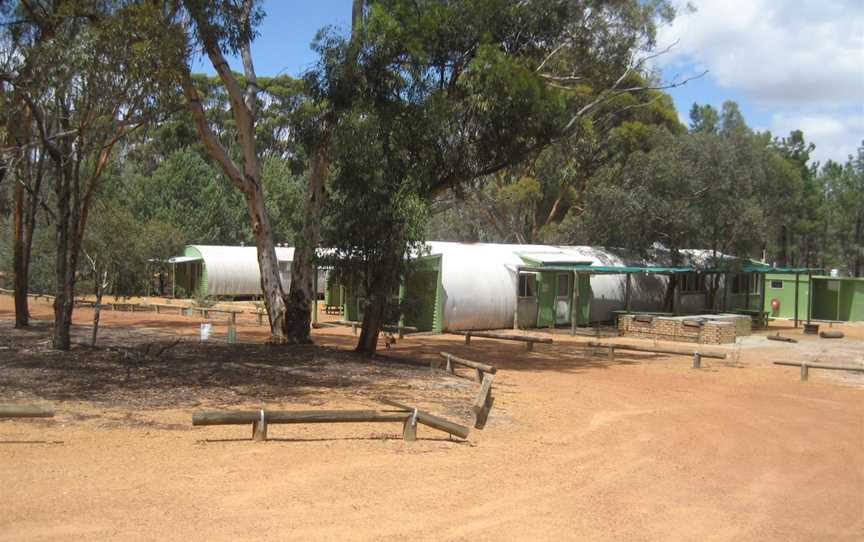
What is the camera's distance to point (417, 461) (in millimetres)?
8891

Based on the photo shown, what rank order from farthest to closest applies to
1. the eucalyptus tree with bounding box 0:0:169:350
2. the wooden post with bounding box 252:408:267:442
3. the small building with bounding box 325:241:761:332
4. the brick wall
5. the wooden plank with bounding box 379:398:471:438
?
1. the small building with bounding box 325:241:761:332
2. the brick wall
3. the eucalyptus tree with bounding box 0:0:169:350
4. the wooden plank with bounding box 379:398:471:438
5. the wooden post with bounding box 252:408:267:442

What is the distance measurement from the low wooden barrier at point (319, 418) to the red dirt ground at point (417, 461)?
224mm

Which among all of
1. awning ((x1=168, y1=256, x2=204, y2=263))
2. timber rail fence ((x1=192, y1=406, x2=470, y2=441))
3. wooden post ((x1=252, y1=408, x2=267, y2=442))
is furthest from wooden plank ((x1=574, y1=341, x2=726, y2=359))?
awning ((x1=168, y1=256, x2=204, y2=263))

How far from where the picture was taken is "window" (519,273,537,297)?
28.6m

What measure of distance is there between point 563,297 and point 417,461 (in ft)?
71.9

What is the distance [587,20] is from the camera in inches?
794

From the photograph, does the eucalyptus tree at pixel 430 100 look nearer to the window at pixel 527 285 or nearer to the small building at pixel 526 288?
the small building at pixel 526 288

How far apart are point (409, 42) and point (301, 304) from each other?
6.46m

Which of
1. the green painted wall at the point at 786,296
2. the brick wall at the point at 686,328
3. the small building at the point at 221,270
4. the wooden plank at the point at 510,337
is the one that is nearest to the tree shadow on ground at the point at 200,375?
the wooden plank at the point at 510,337

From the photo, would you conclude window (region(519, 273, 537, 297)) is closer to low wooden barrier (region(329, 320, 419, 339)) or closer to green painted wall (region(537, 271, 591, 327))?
green painted wall (region(537, 271, 591, 327))

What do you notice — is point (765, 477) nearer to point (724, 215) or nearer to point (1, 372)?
point (1, 372)

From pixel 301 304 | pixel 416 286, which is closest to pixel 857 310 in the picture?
pixel 416 286

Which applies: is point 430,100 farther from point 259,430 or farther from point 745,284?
point 745,284

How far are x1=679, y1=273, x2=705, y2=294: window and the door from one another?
673 centimetres
